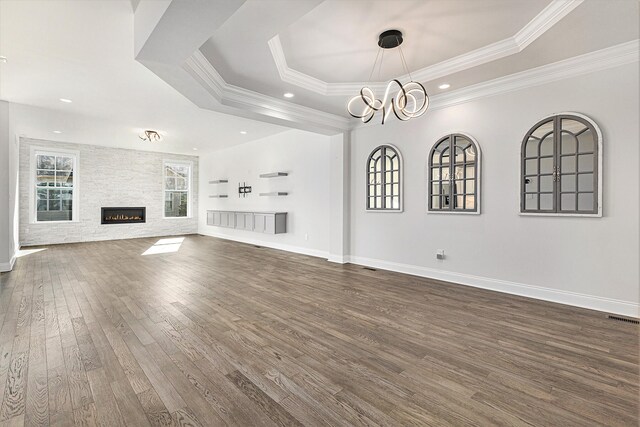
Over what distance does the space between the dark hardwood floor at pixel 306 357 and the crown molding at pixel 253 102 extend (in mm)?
2754

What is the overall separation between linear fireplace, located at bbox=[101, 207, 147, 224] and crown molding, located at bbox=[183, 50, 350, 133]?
7.32 metres

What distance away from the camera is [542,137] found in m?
3.82

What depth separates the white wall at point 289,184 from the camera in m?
6.80

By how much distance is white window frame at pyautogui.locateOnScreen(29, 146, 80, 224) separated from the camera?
8180 millimetres

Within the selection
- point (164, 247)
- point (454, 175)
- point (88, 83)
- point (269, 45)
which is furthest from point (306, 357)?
point (164, 247)

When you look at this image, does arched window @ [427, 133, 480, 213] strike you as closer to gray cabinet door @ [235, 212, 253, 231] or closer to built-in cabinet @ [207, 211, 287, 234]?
built-in cabinet @ [207, 211, 287, 234]

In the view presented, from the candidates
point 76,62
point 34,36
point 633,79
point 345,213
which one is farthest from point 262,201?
point 633,79

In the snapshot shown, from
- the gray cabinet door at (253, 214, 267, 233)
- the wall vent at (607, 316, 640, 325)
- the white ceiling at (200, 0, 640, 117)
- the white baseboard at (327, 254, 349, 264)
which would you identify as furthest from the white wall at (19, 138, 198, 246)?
the wall vent at (607, 316, 640, 325)

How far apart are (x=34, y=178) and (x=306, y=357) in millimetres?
9989

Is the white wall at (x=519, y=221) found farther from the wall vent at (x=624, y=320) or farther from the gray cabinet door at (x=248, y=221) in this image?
the gray cabinet door at (x=248, y=221)

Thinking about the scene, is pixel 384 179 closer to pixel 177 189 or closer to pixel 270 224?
pixel 270 224

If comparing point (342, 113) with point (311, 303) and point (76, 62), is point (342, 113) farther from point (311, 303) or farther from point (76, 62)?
point (76, 62)

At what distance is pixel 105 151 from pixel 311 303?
30.0 ft

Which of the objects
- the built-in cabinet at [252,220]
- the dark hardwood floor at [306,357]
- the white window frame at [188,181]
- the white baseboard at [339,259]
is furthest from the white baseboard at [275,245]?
the dark hardwood floor at [306,357]
